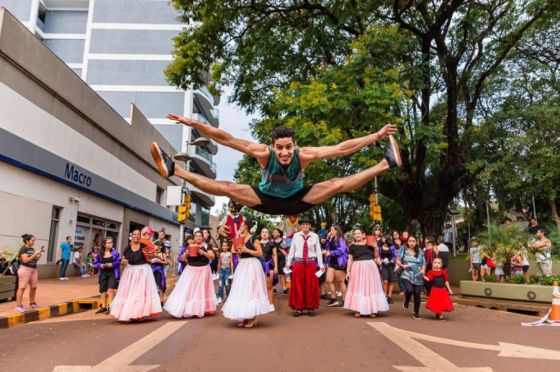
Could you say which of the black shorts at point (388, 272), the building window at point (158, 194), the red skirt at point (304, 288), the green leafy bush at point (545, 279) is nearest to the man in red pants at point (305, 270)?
the red skirt at point (304, 288)

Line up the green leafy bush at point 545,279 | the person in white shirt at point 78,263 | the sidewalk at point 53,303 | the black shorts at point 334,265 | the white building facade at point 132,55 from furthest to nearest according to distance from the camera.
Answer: the white building facade at point 132,55, the person in white shirt at point 78,263, the green leafy bush at point 545,279, the black shorts at point 334,265, the sidewalk at point 53,303

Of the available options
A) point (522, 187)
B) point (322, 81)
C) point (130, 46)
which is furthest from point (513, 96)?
point (130, 46)

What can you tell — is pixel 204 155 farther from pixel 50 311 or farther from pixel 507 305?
pixel 507 305

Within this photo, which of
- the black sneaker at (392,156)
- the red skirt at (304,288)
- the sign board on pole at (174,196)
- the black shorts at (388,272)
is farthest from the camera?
the sign board on pole at (174,196)

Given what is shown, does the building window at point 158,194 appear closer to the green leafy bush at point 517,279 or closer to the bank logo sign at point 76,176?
the bank logo sign at point 76,176

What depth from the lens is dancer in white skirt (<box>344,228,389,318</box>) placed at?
9586mm

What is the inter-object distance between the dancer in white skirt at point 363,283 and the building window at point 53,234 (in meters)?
13.7

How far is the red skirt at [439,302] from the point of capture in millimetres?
9625

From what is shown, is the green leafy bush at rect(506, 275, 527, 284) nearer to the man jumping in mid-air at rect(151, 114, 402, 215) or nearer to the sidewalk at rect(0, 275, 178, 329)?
the man jumping in mid-air at rect(151, 114, 402, 215)

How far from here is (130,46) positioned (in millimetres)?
42156

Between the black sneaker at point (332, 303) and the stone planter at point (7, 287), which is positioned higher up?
the stone planter at point (7, 287)

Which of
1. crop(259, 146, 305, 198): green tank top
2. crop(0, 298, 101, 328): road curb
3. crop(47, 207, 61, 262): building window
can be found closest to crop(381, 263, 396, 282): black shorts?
crop(259, 146, 305, 198): green tank top

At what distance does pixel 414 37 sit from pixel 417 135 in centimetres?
480

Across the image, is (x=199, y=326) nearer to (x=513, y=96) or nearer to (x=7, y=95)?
(x=7, y=95)
